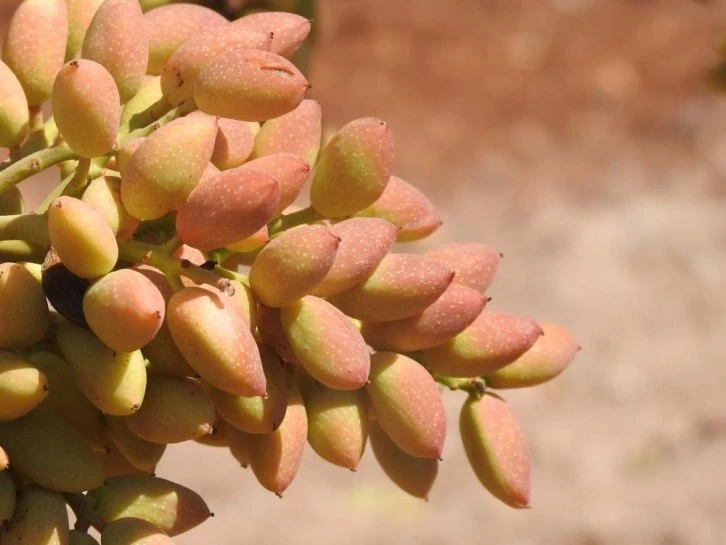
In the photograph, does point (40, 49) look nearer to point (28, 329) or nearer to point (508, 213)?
point (28, 329)

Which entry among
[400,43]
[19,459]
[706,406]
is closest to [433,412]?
[19,459]

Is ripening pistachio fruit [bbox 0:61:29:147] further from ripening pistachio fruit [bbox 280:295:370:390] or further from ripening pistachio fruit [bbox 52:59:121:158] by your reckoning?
ripening pistachio fruit [bbox 280:295:370:390]

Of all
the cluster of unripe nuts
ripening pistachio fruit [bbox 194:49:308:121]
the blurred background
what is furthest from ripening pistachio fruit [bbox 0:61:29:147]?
the blurred background

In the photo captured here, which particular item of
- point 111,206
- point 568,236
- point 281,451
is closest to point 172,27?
point 111,206

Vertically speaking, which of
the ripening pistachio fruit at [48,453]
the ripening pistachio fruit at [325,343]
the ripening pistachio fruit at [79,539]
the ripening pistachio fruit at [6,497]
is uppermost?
the ripening pistachio fruit at [325,343]

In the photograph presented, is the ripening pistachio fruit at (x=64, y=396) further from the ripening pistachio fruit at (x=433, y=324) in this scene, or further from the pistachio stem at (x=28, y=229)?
the ripening pistachio fruit at (x=433, y=324)

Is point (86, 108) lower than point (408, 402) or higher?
higher

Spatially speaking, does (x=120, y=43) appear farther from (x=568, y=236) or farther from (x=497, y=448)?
(x=568, y=236)

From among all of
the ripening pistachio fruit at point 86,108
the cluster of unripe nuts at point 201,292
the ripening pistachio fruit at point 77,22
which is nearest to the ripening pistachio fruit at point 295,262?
the cluster of unripe nuts at point 201,292
